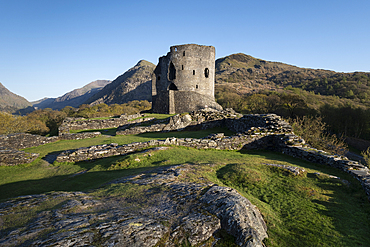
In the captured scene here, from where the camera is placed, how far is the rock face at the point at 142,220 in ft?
8.55

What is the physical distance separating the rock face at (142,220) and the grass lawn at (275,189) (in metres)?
0.62

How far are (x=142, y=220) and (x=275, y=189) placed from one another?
165 inches

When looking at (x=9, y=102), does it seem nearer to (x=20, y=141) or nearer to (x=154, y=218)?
(x=20, y=141)

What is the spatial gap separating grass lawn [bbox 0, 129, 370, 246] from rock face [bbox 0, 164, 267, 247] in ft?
2.03

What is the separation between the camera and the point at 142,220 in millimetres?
3068

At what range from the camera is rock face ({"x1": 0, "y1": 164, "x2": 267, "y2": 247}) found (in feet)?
8.55

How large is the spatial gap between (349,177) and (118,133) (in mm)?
16909

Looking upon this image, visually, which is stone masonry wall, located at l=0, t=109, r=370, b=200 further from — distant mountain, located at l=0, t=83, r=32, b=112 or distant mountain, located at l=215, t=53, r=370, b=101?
distant mountain, located at l=0, t=83, r=32, b=112

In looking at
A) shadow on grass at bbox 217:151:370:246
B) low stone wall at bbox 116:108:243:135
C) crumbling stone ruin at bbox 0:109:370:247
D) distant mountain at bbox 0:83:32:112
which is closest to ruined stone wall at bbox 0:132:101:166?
low stone wall at bbox 116:108:243:135

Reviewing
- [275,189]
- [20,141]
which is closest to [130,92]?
[20,141]

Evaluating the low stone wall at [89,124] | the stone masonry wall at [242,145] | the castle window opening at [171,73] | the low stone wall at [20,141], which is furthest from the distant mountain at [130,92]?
the stone masonry wall at [242,145]

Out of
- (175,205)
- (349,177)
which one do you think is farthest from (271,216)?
(349,177)

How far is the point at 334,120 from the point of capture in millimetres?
32156

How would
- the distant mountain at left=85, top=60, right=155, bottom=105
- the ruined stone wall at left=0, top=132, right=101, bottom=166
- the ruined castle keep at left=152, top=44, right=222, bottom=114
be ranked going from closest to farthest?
1. the ruined stone wall at left=0, top=132, right=101, bottom=166
2. the ruined castle keep at left=152, top=44, right=222, bottom=114
3. the distant mountain at left=85, top=60, right=155, bottom=105
